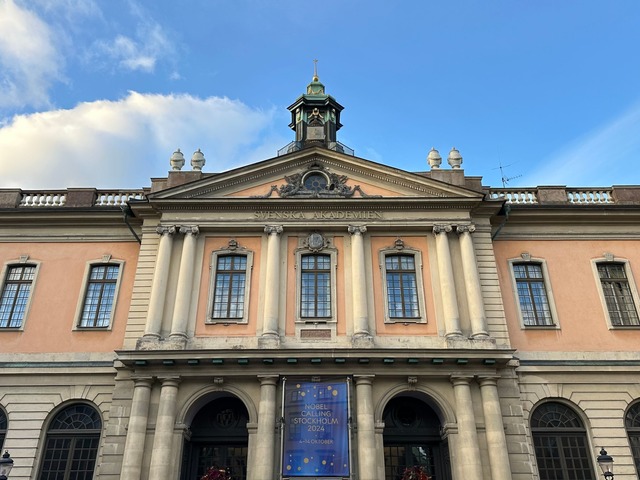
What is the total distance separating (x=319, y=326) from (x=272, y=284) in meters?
2.17

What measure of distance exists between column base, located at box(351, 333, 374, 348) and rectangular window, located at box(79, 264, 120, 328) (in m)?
8.82

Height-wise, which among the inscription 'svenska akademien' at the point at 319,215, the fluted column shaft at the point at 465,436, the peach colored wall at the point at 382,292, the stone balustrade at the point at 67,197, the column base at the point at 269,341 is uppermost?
the stone balustrade at the point at 67,197

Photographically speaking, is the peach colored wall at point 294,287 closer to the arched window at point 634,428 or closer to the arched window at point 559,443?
the arched window at point 559,443

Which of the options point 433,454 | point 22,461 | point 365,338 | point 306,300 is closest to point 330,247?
point 306,300

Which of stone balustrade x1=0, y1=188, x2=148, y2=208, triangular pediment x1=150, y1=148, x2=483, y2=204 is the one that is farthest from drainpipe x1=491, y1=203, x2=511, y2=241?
stone balustrade x1=0, y1=188, x2=148, y2=208

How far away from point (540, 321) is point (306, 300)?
8340 millimetres

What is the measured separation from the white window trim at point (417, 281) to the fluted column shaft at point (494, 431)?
288 centimetres

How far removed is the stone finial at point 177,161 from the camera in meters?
21.8

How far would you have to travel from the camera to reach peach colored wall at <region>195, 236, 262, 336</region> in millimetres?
18750

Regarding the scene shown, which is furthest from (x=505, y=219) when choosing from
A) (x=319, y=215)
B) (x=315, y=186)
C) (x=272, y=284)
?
(x=272, y=284)

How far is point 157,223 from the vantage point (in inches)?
828

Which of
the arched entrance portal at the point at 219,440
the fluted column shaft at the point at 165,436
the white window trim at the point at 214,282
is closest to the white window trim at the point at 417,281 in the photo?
the white window trim at the point at 214,282

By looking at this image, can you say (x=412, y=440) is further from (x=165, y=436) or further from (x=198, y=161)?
(x=198, y=161)

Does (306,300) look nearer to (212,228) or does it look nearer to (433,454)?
(212,228)
